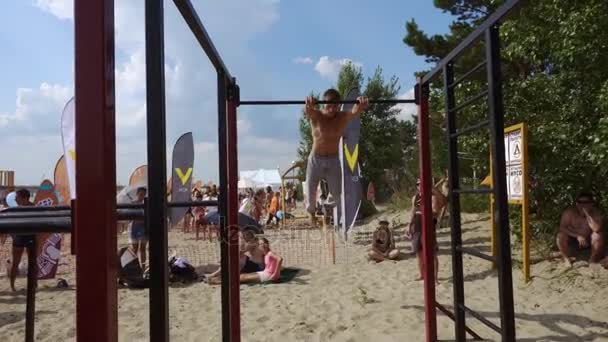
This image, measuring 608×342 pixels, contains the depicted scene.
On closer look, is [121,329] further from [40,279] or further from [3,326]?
[40,279]

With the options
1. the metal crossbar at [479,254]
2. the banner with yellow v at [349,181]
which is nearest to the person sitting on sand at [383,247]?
the banner with yellow v at [349,181]

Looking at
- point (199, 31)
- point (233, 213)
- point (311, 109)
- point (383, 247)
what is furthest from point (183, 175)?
point (383, 247)

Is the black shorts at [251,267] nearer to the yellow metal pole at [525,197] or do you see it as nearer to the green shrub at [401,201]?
the yellow metal pole at [525,197]

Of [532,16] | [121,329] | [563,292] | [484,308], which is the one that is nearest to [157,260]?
[121,329]

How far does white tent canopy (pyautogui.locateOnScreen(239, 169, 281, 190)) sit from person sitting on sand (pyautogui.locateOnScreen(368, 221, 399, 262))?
15.4 metres

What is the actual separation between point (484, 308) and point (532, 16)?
11.1 feet

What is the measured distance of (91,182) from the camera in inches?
35.9

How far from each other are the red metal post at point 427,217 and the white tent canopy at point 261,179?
1985cm

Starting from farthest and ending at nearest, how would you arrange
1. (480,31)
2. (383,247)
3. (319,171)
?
(383,247)
(319,171)
(480,31)

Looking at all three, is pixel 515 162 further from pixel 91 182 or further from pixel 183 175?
pixel 91 182

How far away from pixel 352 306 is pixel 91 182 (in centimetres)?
430

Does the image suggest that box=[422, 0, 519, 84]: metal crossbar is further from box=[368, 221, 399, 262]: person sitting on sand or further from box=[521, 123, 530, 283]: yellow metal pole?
box=[368, 221, 399, 262]: person sitting on sand

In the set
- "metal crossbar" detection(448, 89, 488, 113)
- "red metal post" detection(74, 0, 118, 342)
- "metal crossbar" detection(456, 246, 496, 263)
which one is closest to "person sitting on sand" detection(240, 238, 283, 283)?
"metal crossbar" detection(456, 246, 496, 263)

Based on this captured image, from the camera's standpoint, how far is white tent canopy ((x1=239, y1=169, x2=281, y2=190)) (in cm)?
2334
